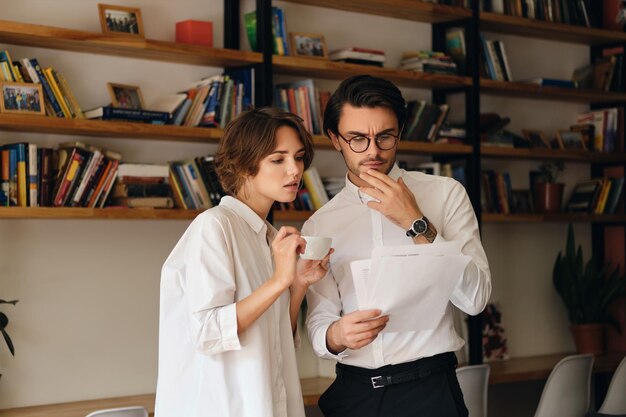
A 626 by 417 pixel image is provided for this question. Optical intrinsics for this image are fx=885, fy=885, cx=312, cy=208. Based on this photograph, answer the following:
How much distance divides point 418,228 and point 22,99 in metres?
1.94

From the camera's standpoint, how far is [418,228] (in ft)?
7.36

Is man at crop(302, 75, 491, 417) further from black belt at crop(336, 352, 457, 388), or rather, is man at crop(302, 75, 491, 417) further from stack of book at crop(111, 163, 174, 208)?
stack of book at crop(111, 163, 174, 208)

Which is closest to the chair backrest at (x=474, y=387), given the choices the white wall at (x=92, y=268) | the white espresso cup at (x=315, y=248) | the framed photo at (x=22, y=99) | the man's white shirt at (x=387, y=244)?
the white wall at (x=92, y=268)

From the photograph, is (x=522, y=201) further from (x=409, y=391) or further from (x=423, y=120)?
(x=409, y=391)

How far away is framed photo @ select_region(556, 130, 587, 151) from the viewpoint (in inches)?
209

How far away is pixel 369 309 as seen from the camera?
2.12 meters

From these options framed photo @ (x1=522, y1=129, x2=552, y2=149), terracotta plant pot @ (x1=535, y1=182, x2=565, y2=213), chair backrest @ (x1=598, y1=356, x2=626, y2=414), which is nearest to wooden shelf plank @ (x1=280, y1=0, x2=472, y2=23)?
framed photo @ (x1=522, y1=129, x2=552, y2=149)

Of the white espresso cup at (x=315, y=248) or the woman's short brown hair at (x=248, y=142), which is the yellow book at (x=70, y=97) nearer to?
the woman's short brown hair at (x=248, y=142)

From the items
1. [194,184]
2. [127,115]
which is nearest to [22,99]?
[127,115]

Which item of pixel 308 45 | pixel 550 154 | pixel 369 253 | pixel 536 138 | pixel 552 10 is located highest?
pixel 552 10

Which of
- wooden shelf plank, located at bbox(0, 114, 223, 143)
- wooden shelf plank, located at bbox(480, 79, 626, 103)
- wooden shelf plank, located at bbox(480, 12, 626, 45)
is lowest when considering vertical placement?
wooden shelf plank, located at bbox(0, 114, 223, 143)

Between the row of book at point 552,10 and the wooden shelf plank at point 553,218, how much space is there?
1.15m

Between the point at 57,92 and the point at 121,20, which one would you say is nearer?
the point at 57,92

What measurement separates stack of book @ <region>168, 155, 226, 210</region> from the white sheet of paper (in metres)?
1.83
